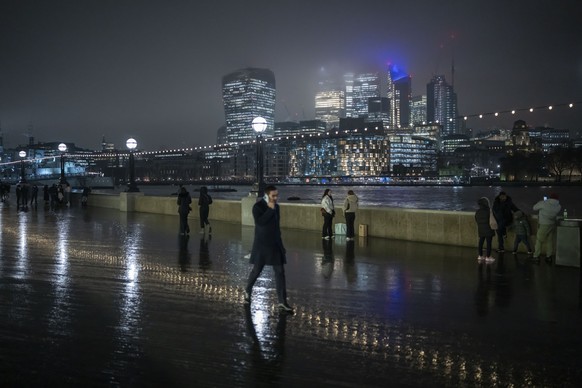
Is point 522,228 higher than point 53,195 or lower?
lower

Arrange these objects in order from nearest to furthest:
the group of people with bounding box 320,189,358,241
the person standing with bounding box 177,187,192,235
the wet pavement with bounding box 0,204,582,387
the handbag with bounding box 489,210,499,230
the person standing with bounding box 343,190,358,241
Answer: the wet pavement with bounding box 0,204,582,387 < the handbag with bounding box 489,210,499,230 < the group of people with bounding box 320,189,358,241 < the person standing with bounding box 343,190,358,241 < the person standing with bounding box 177,187,192,235

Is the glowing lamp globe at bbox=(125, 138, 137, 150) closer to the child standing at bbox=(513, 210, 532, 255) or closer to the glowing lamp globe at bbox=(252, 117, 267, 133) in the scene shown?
the glowing lamp globe at bbox=(252, 117, 267, 133)

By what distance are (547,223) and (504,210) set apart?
4.20ft

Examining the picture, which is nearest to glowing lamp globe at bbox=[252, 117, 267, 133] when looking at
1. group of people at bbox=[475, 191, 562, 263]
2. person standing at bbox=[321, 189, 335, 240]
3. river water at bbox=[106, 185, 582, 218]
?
person standing at bbox=[321, 189, 335, 240]

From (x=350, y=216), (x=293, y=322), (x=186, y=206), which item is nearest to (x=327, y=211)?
(x=350, y=216)

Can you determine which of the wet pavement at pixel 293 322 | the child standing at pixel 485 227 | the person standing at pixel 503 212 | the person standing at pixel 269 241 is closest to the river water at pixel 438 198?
the person standing at pixel 503 212

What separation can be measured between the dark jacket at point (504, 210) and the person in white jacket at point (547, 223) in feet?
2.90

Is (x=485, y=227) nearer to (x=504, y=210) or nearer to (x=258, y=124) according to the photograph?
(x=504, y=210)

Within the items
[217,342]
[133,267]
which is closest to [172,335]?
[217,342]

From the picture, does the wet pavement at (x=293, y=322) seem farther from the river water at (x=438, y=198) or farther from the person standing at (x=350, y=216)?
the river water at (x=438, y=198)

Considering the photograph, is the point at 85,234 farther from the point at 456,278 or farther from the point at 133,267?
the point at 456,278

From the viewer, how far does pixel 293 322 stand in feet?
23.6

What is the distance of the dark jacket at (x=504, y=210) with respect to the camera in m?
13.0

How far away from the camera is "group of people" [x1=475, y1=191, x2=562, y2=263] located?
12023mm
